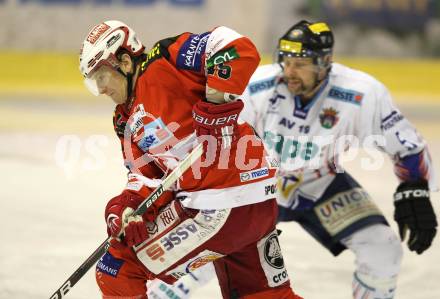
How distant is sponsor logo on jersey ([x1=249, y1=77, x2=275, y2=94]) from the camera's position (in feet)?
12.9

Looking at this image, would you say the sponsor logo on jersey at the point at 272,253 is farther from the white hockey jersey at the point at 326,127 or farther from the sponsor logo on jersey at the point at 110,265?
the white hockey jersey at the point at 326,127

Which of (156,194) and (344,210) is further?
(344,210)

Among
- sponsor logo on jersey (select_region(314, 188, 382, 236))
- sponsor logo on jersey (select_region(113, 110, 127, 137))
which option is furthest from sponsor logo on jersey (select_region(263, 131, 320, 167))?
sponsor logo on jersey (select_region(113, 110, 127, 137))

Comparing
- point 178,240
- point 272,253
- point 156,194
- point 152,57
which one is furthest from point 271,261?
point 152,57

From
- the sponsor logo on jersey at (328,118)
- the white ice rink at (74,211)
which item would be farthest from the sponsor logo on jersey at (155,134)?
the white ice rink at (74,211)


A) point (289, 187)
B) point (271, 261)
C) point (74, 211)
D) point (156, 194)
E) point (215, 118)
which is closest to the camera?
point (215, 118)

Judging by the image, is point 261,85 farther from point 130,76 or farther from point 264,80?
point 130,76

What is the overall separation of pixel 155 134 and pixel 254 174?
1.19ft

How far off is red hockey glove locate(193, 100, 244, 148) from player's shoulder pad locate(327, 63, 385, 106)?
114cm

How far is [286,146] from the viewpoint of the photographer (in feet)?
13.0

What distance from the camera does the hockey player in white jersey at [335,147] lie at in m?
3.73

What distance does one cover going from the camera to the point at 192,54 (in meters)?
2.88

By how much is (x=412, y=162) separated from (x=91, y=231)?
6.67 feet

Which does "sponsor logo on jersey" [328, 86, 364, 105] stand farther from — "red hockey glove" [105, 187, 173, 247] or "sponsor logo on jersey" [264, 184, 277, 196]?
"red hockey glove" [105, 187, 173, 247]
